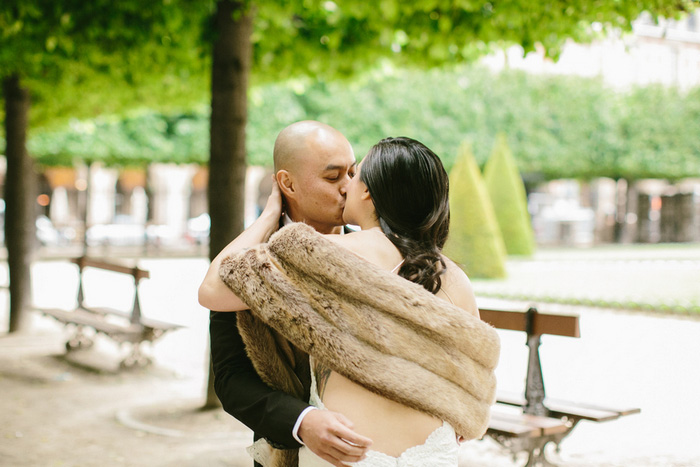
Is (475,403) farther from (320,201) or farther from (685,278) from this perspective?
(685,278)

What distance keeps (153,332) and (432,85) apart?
82.7 feet

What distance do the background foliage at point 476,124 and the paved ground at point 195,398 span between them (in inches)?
687

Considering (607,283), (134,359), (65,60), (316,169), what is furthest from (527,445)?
(607,283)

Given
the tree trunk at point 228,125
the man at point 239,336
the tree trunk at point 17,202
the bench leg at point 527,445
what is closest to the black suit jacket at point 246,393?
the man at point 239,336

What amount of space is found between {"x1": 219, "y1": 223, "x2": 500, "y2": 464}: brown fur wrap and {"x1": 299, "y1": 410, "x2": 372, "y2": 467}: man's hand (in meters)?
0.12

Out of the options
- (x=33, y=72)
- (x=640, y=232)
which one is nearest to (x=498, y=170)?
(x=640, y=232)

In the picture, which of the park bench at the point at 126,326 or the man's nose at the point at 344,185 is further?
the park bench at the point at 126,326

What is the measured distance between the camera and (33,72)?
899cm

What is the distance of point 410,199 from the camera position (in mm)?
1920

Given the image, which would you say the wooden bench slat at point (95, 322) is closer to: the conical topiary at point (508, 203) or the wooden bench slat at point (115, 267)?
the wooden bench slat at point (115, 267)

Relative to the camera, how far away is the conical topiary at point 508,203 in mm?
24844

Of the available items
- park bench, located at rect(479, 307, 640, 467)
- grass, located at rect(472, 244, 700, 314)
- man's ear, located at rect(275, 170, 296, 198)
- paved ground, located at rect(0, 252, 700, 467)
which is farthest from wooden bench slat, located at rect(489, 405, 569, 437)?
grass, located at rect(472, 244, 700, 314)

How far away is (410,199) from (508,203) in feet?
77.8

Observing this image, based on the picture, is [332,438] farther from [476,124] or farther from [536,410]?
[476,124]
